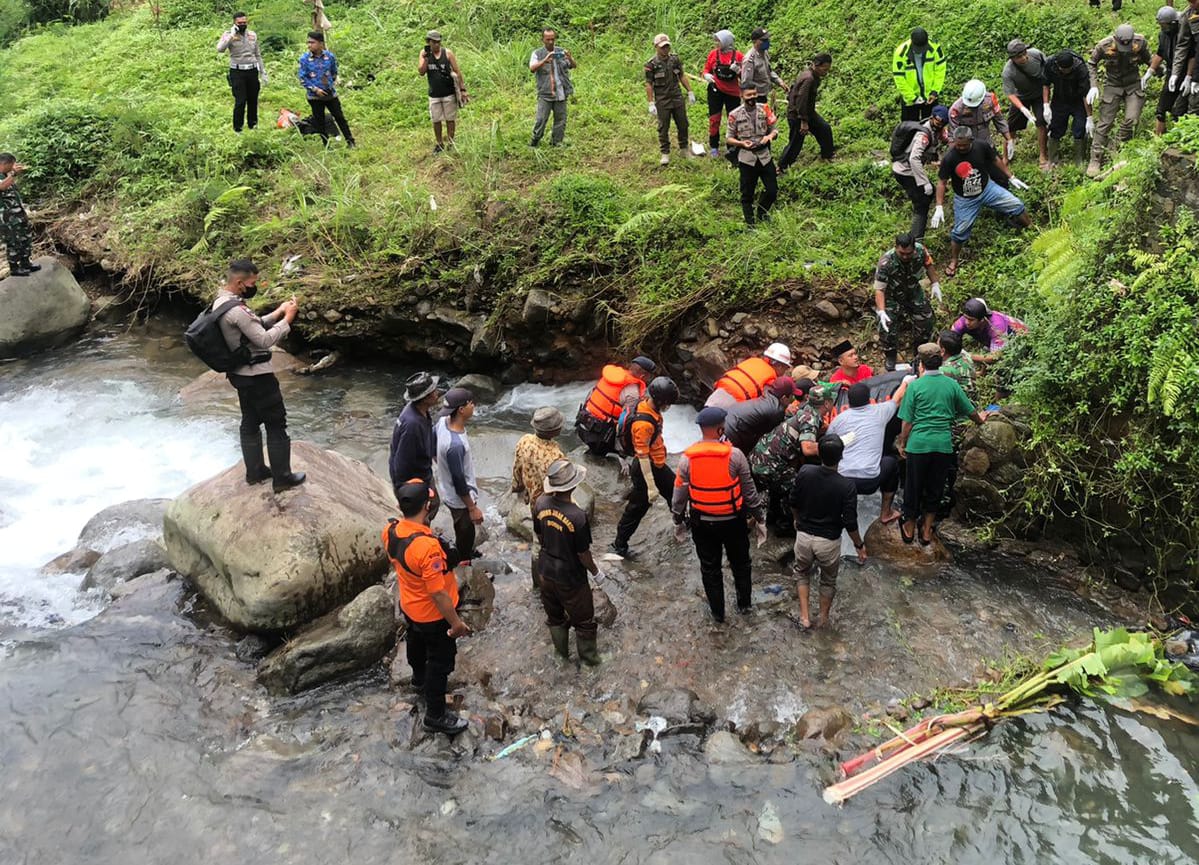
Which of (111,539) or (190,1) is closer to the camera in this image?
(111,539)

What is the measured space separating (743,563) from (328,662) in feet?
11.8

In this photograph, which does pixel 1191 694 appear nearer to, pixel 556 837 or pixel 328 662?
pixel 556 837

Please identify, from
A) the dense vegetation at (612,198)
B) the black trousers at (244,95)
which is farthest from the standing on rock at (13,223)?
the black trousers at (244,95)

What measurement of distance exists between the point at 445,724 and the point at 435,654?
0.60 meters

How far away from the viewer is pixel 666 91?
13.0m

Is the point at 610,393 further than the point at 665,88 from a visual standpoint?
No

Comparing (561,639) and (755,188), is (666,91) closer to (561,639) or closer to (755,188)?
(755,188)

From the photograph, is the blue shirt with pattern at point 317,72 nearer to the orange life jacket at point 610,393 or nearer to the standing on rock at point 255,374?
the standing on rock at point 255,374

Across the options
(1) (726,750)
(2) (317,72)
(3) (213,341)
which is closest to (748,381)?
(1) (726,750)

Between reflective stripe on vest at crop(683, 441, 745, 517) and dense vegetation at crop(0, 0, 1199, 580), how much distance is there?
10.3 feet

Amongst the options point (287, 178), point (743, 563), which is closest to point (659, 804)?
point (743, 563)

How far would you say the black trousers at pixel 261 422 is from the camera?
712 centimetres

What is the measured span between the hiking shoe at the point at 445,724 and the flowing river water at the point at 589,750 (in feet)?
0.36

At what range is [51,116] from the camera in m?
17.0
